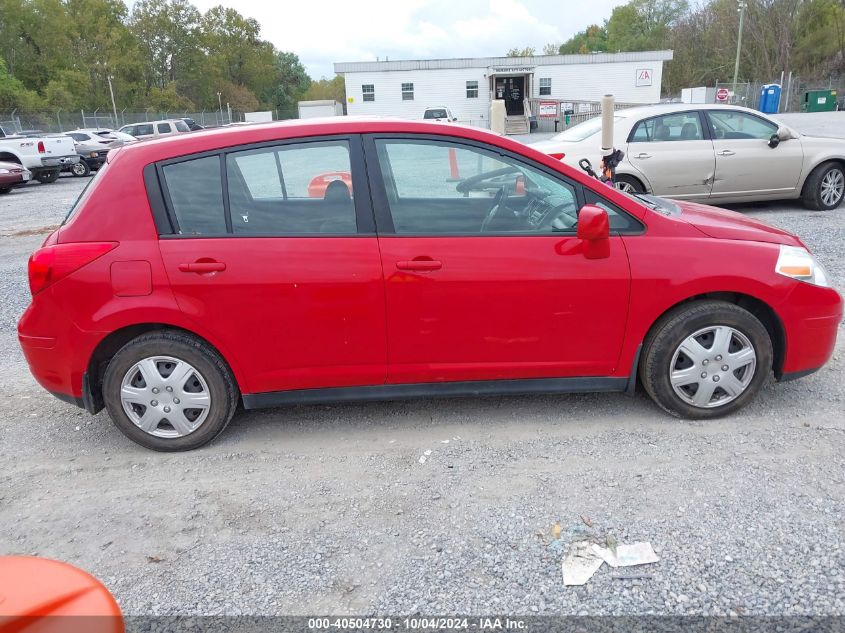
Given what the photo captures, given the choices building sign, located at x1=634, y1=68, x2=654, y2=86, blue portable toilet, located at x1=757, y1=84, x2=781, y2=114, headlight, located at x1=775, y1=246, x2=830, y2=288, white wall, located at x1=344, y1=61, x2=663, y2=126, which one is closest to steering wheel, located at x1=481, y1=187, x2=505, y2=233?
headlight, located at x1=775, y1=246, x2=830, y2=288

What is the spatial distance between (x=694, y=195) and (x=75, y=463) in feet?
27.6

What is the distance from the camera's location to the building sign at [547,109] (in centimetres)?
3903

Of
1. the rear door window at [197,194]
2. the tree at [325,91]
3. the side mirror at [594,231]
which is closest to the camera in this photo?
the side mirror at [594,231]

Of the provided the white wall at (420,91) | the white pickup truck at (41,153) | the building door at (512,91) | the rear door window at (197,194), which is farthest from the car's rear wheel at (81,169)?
the building door at (512,91)

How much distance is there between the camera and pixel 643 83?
43656 mm

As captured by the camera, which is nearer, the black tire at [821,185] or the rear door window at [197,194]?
the rear door window at [197,194]

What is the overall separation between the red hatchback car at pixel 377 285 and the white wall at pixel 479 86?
41.7 m

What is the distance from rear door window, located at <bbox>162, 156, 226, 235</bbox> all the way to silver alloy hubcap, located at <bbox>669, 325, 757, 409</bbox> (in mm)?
2574

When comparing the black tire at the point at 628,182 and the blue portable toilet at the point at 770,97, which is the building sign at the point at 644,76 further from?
the black tire at the point at 628,182

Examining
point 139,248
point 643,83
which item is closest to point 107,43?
point 643,83

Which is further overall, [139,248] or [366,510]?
[139,248]

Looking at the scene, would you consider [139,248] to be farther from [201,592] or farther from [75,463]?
[201,592]

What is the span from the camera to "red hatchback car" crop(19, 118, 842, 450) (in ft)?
11.1

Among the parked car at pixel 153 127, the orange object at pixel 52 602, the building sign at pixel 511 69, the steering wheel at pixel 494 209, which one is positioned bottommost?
the orange object at pixel 52 602
